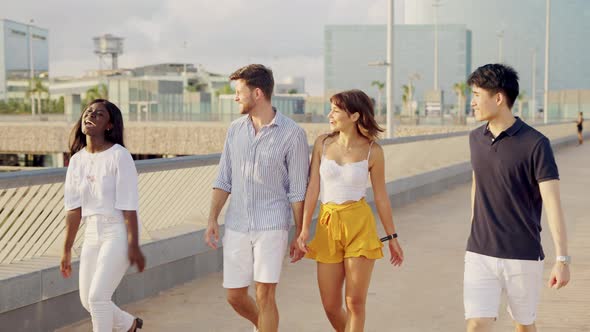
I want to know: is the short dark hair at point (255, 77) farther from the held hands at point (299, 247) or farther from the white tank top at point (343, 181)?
the held hands at point (299, 247)

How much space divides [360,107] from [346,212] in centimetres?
60

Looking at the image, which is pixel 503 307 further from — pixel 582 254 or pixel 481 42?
pixel 481 42

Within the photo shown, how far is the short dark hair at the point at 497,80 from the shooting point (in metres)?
4.82

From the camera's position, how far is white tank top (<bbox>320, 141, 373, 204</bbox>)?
5.45m

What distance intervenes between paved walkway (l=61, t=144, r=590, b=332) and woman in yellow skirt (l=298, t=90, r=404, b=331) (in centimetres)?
172

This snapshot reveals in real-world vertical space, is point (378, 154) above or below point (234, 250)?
above

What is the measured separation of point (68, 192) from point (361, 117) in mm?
1723

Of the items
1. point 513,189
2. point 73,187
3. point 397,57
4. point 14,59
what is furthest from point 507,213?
point 397,57

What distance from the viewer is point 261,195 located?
Result: 5508 millimetres

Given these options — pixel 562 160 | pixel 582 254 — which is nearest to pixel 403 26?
pixel 562 160

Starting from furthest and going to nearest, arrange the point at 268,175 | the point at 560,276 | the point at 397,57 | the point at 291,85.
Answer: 1. the point at 291,85
2. the point at 397,57
3. the point at 268,175
4. the point at 560,276

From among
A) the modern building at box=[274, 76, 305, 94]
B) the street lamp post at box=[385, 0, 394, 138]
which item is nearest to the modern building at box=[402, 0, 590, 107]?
the modern building at box=[274, 76, 305, 94]

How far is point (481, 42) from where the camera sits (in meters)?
170

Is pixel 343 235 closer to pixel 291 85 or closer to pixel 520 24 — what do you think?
pixel 291 85
